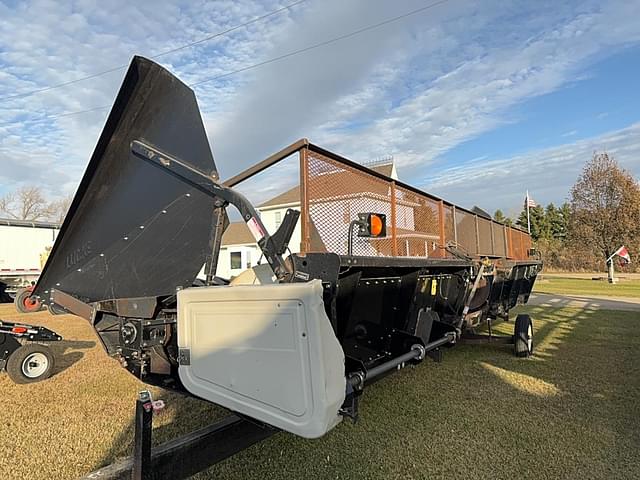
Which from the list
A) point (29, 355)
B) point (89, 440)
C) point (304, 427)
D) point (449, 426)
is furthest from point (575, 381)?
point (29, 355)

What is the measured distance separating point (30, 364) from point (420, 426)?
13.8 feet

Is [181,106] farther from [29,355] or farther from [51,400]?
[29,355]

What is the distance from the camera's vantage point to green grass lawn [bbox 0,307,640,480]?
113 inches

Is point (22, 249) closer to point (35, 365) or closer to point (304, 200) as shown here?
point (35, 365)

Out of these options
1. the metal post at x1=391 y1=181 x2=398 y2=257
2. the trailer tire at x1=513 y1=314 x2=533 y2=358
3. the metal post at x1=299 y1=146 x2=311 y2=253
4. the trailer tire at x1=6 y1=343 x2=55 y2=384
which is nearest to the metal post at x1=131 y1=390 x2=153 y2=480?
the metal post at x1=299 y1=146 x2=311 y2=253

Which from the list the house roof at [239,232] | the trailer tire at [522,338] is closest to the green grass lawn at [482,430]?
the trailer tire at [522,338]

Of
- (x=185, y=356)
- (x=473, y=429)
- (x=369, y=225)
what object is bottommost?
(x=473, y=429)

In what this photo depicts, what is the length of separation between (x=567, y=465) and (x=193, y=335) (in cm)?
250

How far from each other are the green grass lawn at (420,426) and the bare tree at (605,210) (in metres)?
25.4

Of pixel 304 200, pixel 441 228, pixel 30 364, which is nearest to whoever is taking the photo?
pixel 304 200

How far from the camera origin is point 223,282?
324 cm

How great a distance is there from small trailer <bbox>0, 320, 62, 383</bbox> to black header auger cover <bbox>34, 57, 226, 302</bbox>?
2697 millimetres

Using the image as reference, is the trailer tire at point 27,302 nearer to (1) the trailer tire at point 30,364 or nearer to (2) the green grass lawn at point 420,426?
(2) the green grass lawn at point 420,426

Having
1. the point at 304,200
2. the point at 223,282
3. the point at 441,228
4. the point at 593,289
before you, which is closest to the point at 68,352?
the point at 223,282
